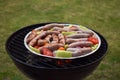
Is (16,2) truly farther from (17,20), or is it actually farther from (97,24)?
(97,24)

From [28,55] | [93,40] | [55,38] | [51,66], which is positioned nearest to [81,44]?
[93,40]

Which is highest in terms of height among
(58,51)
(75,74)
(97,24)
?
(58,51)

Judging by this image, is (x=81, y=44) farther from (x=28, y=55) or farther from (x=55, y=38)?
(x=28, y=55)

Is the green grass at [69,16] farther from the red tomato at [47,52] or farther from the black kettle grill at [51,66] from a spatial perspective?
the red tomato at [47,52]

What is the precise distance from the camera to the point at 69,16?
7.44 meters

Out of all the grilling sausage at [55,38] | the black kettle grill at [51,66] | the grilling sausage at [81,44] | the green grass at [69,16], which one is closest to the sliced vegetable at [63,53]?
the black kettle grill at [51,66]

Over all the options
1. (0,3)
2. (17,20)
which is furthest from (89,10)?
(0,3)

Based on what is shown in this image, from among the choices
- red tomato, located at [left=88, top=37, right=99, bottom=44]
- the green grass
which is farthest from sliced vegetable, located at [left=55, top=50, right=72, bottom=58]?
the green grass

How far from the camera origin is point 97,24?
7.03 m

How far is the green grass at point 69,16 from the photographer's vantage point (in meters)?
5.64

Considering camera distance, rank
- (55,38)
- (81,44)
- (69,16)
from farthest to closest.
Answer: (69,16)
(55,38)
(81,44)

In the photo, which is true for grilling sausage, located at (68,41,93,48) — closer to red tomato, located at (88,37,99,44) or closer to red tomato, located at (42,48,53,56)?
red tomato, located at (88,37,99,44)

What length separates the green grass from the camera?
5641mm

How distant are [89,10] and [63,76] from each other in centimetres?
494
